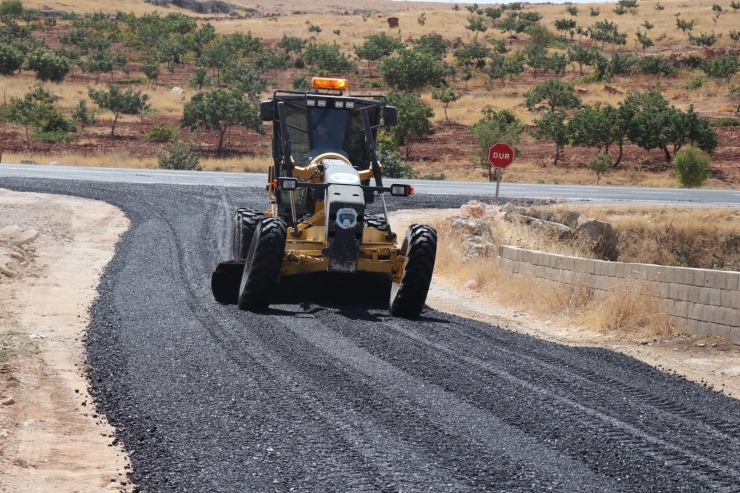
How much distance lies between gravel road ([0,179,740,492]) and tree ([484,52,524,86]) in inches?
2517

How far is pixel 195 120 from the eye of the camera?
50188 mm

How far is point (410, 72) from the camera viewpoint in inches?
2618

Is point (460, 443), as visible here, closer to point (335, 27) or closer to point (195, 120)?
point (195, 120)

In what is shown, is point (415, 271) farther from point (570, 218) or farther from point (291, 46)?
point (291, 46)

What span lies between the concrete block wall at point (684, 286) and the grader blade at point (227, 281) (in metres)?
5.72

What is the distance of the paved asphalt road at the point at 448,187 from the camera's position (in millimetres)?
28906

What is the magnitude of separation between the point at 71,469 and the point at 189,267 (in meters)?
9.73

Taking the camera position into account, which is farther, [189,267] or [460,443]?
[189,267]

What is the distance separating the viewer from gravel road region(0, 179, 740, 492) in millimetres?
6355

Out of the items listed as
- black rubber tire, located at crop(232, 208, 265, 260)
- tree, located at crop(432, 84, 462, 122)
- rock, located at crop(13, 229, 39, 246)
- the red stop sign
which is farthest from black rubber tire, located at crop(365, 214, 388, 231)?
tree, located at crop(432, 84, 462, 122)

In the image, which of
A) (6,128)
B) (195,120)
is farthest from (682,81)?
(6,128)

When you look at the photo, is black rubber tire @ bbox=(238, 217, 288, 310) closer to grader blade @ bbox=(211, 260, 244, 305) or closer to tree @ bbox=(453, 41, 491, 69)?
grader blade @ bbox=(211, 260, 244, 305)

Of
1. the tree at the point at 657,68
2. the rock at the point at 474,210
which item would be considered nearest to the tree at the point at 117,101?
the rock at the point at 474,210

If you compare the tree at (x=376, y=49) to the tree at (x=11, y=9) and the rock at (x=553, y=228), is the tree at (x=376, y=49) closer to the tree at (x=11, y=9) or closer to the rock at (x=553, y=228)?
the tree at (x=11, y=9)
